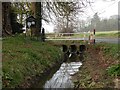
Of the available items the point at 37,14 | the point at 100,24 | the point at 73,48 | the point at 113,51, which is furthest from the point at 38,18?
the point at 100,24

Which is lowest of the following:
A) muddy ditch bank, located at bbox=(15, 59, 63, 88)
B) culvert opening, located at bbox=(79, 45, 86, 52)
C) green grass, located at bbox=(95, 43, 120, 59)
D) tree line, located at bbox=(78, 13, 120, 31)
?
muddy ditch bank, located at bbox=(15, 59, 63, 88)

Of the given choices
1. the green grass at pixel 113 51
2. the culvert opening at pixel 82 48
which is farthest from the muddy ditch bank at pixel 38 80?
the culvert opening at pixel 82 48

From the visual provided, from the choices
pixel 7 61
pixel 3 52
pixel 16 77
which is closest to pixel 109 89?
pixel 16 77

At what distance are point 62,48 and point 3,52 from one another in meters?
12.6

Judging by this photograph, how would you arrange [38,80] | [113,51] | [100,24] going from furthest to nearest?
[100,24] → [113,51] → [38,80]

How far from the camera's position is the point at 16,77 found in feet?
30.5

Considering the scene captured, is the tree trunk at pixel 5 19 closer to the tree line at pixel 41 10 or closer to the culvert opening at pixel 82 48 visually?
the tree line at pixel 41 10

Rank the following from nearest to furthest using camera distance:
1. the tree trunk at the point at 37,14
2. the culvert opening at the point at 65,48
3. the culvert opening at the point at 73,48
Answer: the culvert opening at the point at 65,48 → the culvert opening at the point at 73,48 → the tree trunk at the point at 37,14

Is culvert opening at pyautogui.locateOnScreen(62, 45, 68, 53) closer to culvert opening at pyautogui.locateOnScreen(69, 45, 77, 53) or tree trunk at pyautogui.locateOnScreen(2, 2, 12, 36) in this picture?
culvert opening at pyautogui.locateOnScreen(69, 45, 77, 53)

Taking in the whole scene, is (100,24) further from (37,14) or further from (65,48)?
(65,48)

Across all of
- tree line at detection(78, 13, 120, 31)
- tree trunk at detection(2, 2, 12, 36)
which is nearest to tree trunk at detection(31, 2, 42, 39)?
tree trunk at detection(2, 2, 12, 36)

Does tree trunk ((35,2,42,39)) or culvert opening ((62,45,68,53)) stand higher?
tree trunk ((35,2,42,39))

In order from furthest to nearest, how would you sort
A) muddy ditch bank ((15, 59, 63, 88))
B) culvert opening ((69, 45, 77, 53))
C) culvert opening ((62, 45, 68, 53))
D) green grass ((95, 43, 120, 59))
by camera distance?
culvert opening ((69, 45, 77, 53))
culvert opening ((62, 45, 68, 53))
green grass ((95, 43, 120, 59))
muddy ditch bank ((15, 59, 63, 88))

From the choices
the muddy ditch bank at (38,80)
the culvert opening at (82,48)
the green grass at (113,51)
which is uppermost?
the green grass at (113,51)
